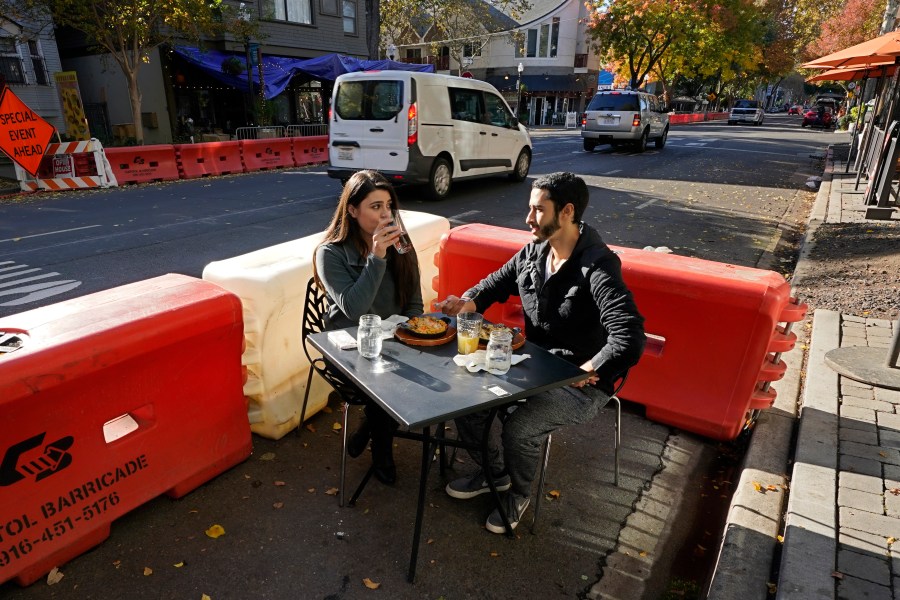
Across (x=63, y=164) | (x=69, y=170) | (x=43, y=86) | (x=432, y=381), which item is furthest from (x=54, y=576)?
(x=43, y=86)

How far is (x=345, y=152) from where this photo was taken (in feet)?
35.5

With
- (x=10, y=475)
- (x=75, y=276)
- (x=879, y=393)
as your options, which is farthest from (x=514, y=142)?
(x=10, y=475)

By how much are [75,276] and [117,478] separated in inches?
187

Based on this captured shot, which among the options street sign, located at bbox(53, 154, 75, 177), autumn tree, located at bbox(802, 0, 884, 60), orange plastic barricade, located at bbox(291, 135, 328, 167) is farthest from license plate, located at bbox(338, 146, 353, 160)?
autumn tree, located at bbox(802, 0, 884, 60)

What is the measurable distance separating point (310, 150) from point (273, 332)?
15233 mm

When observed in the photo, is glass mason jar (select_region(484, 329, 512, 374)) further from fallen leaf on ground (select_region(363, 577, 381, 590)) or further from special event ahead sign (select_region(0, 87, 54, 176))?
special event ahead sign (select_region(0, 87, 54, 176))

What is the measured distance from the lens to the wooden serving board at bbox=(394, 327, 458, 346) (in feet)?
8.82

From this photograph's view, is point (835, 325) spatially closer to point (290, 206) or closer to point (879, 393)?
point (879, 393)

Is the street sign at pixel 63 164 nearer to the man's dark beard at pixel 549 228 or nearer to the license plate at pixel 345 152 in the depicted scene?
the license plate at pixel 345 152

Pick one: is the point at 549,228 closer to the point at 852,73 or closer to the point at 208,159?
the point at 208,159

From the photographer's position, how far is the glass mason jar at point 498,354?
2.42 meters

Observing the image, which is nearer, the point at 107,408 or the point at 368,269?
the point at 107,408

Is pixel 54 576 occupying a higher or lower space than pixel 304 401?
lower

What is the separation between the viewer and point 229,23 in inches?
706
